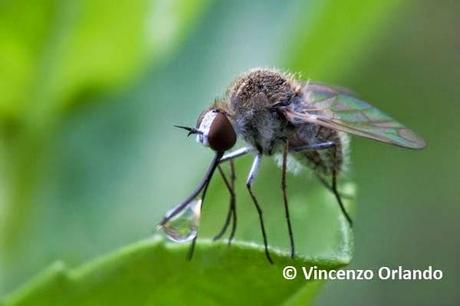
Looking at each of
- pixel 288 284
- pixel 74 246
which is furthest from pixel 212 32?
pixel 288 284

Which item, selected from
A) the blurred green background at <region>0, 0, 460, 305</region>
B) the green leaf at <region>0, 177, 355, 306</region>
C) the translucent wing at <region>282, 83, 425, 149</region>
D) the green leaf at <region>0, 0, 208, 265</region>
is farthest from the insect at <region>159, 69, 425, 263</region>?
the green leaf at <region>0, 177, 355, 306</region>

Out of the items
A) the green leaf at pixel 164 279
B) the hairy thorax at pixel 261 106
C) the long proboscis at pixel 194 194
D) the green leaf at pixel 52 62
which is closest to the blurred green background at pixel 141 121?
the green leaf at pixel 52 62

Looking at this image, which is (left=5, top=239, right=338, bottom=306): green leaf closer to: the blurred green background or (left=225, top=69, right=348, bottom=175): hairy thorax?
the blurred green background

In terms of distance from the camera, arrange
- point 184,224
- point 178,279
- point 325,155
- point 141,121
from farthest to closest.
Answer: point 141,121 → point 325,155 → point 184,224 → point 178,279

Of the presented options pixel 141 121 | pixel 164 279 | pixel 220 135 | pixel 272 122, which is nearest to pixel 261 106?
pixel 272 122

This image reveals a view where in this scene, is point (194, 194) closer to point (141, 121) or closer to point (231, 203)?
point (231, 203)

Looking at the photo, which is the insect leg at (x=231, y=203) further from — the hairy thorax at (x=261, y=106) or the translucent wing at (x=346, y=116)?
the translucent wing at (x=346, y=116)

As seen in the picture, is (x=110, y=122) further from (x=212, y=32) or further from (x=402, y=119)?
(x=402, y=119)
